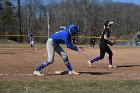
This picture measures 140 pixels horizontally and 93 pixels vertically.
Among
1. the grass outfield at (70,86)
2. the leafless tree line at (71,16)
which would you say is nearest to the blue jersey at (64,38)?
the grass outfield at (70,86)

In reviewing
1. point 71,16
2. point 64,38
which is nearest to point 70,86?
point 64,38

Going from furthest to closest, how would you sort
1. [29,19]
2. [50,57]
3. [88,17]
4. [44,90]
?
[29,19] → [88,17] → [50,57] → [44,90]

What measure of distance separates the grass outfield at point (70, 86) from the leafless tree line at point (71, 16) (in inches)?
2850

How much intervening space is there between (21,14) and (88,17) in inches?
635

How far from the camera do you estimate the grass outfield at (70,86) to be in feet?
33.4

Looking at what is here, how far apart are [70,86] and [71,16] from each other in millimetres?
83830

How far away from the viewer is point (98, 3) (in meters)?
92.5

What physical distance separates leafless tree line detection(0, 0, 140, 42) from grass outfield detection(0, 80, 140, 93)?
72386mm

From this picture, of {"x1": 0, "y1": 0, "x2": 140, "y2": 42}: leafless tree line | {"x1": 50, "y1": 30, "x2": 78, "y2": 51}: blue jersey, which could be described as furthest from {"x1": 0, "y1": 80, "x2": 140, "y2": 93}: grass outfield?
{"x1": 0, "y1": 0, "x2": 140, "y2": 42}: leafless tree line

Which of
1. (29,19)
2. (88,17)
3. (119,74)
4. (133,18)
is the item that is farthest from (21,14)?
(119,74)

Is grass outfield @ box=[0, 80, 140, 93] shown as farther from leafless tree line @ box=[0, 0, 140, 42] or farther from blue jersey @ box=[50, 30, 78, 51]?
leafless tree line @ box=[0, 0, 140, 42]

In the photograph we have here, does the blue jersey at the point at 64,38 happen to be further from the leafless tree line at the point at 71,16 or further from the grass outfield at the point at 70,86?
the leafless tree line at the point at 71,16

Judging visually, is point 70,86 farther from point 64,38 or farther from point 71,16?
point 71,16

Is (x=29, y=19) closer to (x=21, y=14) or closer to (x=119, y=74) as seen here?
(x=21, y=14)
